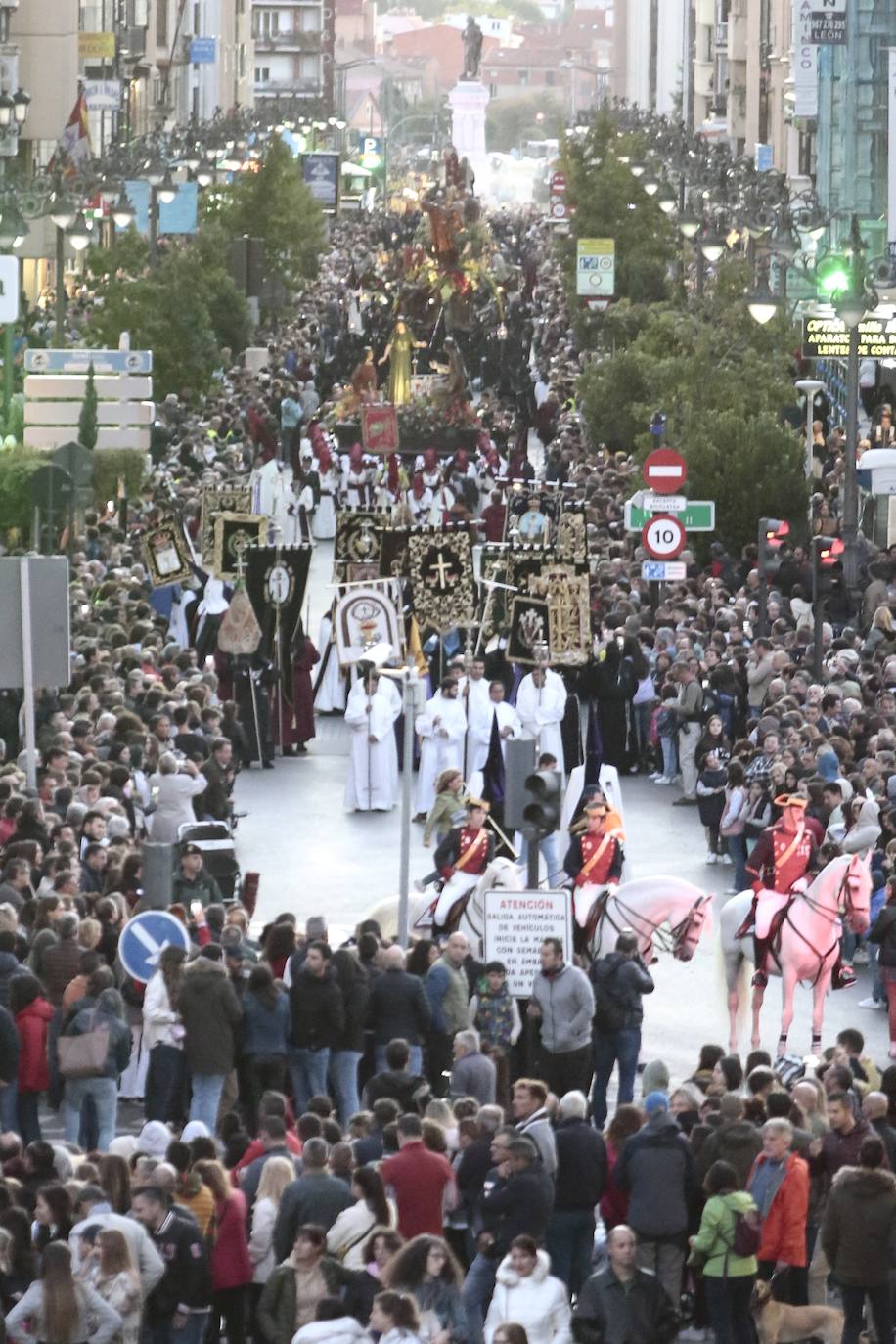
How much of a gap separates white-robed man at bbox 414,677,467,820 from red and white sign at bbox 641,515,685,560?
335 centimetres

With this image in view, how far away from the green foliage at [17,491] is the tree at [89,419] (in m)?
0.44

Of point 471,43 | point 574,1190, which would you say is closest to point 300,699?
point 574,1190

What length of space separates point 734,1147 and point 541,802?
3.73 m

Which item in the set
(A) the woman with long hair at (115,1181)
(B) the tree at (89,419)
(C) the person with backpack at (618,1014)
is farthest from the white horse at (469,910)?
(B) the tree at (89,419)

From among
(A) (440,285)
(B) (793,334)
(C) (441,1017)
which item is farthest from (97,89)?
(C) (441,1017)

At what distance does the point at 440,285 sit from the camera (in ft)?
180

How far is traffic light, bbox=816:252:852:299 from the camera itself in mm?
36175

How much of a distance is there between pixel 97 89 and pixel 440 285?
22.0 metres

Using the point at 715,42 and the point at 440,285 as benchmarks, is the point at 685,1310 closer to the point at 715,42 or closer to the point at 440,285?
the point at 440,285

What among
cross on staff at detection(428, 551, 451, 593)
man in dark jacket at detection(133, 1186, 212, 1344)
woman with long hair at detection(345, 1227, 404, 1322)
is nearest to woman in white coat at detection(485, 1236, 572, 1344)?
woman with long hair at detection(345, 1227, 404, 1322)

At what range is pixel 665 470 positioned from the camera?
96.3ft

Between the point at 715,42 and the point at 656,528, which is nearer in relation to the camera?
the point at 656,528

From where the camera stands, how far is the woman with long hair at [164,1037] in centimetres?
1622

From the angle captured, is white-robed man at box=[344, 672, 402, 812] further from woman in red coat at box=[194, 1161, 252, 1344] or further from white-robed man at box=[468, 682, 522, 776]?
woman in red coat at box=[194, 1161, 252, 1344]
